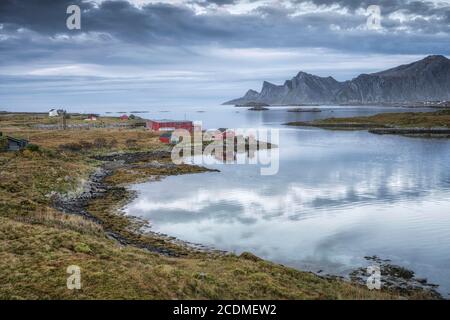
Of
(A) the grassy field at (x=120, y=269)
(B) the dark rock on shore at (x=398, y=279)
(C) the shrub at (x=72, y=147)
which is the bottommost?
(B) the dark rock on shore at (x=398, y=279)

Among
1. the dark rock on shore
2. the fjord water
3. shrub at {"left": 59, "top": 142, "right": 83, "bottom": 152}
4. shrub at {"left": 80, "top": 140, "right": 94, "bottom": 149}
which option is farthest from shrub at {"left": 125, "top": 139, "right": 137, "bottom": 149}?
the dark rock on shore

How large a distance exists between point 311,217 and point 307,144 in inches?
2462

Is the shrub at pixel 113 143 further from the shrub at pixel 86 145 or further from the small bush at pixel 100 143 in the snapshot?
the shrub at pixel 86 145

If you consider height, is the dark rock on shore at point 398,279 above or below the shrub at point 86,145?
below

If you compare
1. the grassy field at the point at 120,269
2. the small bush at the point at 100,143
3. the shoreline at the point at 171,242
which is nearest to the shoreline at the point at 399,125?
the small bush at the point at 100,143

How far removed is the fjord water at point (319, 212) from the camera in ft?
82.8

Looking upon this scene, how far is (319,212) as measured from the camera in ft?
116

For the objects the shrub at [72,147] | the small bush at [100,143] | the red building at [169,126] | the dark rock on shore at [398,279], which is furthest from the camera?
the red building at [169,126]

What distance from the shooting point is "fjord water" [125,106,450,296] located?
25234 mm

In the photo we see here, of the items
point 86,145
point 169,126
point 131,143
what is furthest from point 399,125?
point 86,145

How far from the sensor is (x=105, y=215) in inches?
1314
